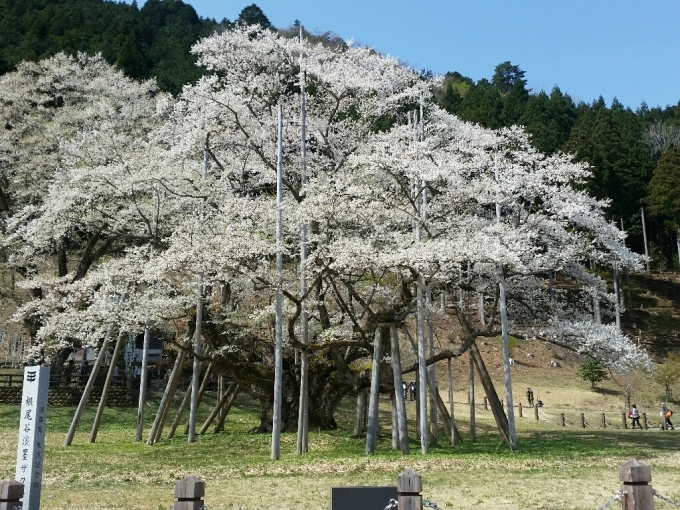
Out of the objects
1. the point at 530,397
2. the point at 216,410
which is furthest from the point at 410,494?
the point at 530,397

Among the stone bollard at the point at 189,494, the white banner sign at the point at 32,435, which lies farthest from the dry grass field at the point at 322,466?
the stone bollard at the point at 189,494

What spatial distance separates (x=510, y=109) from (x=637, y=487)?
191 feet

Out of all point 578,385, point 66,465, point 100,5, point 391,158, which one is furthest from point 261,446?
point 100,5

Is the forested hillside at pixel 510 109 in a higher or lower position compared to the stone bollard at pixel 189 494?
higher

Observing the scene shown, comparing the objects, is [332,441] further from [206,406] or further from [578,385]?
[578,385]

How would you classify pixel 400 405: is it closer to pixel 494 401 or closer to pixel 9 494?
pixel 494 401

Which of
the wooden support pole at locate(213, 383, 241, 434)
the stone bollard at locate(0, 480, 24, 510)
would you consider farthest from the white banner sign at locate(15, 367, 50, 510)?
the wooden support pole at locate(213, 383, 241, 434)

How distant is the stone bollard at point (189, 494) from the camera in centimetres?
589

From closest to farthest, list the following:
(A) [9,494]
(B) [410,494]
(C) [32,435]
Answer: (B) [410,494]
(A) [9,494]
(C) [32,435]

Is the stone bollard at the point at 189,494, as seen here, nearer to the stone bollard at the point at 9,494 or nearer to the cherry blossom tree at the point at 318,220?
the stone bollard at the point at 9,494

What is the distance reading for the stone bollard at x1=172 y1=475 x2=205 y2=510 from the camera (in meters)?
5.89

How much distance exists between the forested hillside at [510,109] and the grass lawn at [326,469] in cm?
2968

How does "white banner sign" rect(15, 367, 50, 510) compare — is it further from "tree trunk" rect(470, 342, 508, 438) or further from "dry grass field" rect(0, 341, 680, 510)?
"tree trunk" rect(470, 342, 508, 438)

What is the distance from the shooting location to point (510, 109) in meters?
61.0
